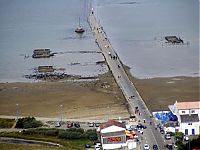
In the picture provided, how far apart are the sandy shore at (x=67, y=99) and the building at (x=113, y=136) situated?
275cm

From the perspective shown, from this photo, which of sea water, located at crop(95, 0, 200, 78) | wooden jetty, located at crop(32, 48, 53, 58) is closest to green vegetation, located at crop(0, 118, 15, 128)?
sea water, located at crop(95, 0, 200, 78)

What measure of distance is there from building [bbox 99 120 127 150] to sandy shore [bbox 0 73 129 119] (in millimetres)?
2752

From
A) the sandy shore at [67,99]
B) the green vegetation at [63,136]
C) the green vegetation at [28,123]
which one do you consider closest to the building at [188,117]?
the sandy shore at [67,99]

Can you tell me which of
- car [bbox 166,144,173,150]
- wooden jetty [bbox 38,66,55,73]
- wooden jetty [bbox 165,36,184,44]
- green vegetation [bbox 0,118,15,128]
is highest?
A: wooden jetty [bbox 165,36,184,44]

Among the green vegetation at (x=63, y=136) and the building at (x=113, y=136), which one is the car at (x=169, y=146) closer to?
the building at (x=113, y=136)

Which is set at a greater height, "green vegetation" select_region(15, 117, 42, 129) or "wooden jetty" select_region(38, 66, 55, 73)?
"wooden jetty" select_region(38, 66, 55, 73)

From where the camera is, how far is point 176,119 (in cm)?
1808

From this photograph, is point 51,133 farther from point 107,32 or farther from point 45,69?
point 107,32

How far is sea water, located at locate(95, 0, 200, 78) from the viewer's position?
26.5m

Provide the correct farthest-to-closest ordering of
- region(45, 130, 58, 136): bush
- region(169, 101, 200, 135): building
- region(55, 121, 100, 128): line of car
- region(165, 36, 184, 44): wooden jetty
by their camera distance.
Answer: region(165, 36, 184, 44): wooden jetty
region(55, 121, 100, 128): line of car
region(45, 130, 58, 136): bush
region(169, 101, 200, 135): building

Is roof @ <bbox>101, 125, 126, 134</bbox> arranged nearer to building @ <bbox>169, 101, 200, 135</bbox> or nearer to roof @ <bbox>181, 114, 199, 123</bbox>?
building @ <bbox>169, 101, 200, 135</bbox>

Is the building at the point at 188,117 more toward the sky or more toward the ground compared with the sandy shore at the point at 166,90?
more toward the ground

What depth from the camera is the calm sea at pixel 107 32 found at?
27.0 metres

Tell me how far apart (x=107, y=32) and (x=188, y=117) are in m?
17.3
